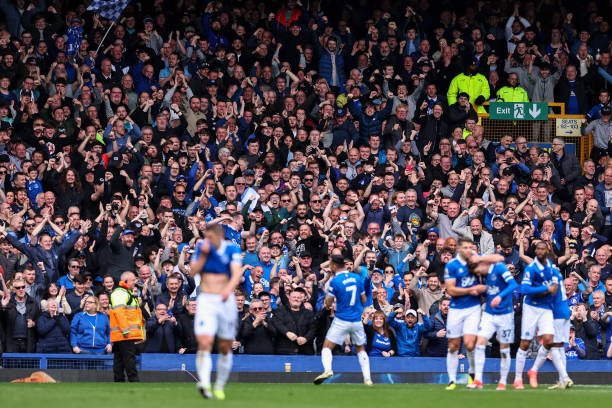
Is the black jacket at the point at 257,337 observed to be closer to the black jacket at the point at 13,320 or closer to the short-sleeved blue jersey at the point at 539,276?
the black jacket at the point at 13,320

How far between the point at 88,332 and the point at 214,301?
7.75m

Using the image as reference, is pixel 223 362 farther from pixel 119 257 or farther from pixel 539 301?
pixel 119 257

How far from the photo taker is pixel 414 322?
2484cm

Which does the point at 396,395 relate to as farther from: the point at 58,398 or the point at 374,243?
the point at 374,243

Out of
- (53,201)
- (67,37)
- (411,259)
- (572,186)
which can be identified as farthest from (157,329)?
(572,186)

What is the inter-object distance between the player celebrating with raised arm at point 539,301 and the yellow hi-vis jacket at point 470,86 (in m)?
11.9

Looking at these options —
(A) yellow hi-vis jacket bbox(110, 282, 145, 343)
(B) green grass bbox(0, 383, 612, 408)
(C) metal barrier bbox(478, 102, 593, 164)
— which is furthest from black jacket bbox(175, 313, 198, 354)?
(C) metal barrier bbox(478, 102, 593, 164)

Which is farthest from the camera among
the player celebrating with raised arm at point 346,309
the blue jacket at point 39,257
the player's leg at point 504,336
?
the blue jacket at point 39,257

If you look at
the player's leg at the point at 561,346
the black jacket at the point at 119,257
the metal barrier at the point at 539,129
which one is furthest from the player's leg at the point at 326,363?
the metal barrier at the point at 539,129

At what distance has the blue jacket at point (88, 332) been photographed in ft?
77.6

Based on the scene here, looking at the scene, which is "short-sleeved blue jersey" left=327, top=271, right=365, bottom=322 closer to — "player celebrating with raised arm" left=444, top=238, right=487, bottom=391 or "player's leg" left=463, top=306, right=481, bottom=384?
"player celebrating with raised arm" left=444, top=238, right=487, bottom=391

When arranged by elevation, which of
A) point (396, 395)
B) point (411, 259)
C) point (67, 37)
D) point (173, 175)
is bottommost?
A: point (396, 395)

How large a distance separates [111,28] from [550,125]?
11.2m

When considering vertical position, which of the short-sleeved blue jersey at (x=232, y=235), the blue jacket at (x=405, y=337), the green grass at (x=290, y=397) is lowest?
the green grass at (x=290, y=397)
